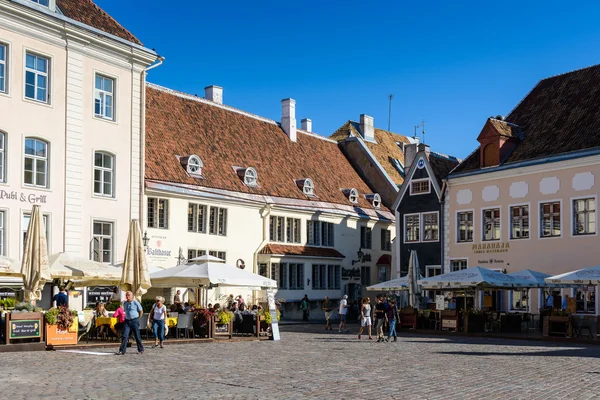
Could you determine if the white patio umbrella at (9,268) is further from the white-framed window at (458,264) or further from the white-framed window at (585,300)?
the white-framed window at (458,264)

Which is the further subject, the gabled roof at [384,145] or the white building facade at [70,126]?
the gabled roof at [384,145]

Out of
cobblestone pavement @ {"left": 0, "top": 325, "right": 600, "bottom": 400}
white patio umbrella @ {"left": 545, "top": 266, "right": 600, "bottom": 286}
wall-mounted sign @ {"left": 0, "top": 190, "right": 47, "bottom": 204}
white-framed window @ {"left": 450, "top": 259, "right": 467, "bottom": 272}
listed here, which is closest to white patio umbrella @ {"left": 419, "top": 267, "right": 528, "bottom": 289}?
white patio umbrella @ {"left": 545, "top": 266, "right": 600, "bottom": 286}

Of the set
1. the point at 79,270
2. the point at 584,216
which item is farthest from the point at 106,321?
the point at 584,216

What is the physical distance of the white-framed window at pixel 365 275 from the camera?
161 ft

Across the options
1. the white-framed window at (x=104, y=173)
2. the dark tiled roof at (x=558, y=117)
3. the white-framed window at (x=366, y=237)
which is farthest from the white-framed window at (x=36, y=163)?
the white-framed window at (x=366, y=237)

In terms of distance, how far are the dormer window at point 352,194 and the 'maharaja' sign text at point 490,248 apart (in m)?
12.3

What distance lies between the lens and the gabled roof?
54469 millimetres

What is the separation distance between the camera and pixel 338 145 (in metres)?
55.6

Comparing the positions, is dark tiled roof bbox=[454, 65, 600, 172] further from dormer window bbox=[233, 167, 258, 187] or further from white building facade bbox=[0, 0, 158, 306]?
white building facade bbox=[0, 0, 158, 306]

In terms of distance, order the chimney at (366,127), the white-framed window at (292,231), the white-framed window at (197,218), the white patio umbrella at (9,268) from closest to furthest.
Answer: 1. the white patio umbrella at (9,268)
2. the white-framed window at (197,218)
3. the white-framed window at (292,231)
4. the chimney at (366,127)

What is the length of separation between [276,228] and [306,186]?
3924mm

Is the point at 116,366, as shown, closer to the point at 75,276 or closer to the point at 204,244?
the point at 75,276

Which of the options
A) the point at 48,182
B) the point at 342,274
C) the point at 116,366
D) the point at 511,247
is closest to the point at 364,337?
the point at 511,247

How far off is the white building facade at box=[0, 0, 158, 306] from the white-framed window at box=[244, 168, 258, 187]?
9609 mm
